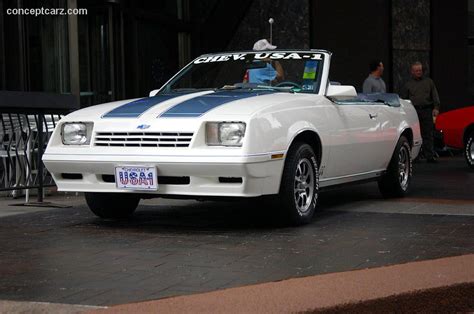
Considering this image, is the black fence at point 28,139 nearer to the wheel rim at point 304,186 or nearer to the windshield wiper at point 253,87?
the windshield wiper at point 253,87

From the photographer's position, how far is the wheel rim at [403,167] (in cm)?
891

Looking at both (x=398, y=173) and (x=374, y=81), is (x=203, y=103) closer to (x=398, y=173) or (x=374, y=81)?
(x=398, y=173)

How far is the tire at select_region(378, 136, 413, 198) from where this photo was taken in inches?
345

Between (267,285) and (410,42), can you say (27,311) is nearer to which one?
(267,285)

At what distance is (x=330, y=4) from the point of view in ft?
59.6

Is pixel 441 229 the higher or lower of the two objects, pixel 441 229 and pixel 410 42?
the lower

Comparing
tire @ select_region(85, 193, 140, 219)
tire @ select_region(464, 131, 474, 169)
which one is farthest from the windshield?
tire @ select_region(464, 131, 474, 169)

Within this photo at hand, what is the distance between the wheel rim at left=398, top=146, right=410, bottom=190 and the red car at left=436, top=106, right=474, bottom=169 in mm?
4815

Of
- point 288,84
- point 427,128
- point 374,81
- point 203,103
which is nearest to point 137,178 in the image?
point 203,103

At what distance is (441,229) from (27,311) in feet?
12.0

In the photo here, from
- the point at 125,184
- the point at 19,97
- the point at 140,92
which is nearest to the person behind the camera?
the point at 125,184

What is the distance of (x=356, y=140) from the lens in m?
7.74

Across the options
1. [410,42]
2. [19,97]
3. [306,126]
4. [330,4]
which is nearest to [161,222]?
[306,126]

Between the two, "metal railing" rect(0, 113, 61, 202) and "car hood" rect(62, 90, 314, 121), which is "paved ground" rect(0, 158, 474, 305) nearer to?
"metal railing" rect(0, 113, 61, 202)
